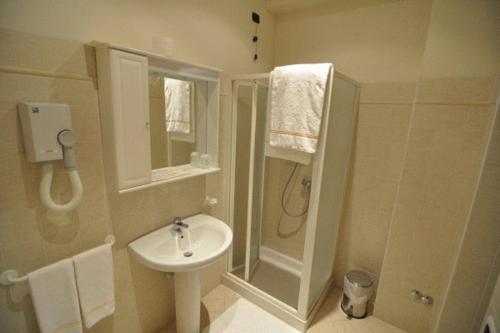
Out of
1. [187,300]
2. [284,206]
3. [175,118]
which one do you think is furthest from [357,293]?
[175,118]

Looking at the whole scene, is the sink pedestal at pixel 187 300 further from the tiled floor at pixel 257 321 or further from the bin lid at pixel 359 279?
the bin lid at pixel 359 279

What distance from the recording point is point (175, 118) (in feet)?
4.88

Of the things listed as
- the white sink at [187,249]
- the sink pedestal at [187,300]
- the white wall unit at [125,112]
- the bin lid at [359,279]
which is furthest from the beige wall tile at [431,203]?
the white wall unit at [125,112]

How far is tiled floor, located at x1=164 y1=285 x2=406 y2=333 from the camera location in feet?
5.65

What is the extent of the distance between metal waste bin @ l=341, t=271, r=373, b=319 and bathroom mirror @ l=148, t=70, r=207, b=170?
155 cm

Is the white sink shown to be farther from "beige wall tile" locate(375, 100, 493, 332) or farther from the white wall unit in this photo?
"beige wall tile" locate(375, 100, 493, 332)

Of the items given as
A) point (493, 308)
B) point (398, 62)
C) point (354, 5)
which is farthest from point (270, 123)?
point (493, 308)

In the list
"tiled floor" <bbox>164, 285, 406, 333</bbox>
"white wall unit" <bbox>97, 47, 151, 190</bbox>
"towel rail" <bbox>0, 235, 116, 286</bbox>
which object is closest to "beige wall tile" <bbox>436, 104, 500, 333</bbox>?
"tiled floor" <bbox>164, 285, 406, 333</bbox>

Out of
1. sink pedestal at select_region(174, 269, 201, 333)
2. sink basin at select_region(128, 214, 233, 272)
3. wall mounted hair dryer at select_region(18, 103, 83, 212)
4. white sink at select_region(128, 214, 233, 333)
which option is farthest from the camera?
sink pedestal at select_region(174, 269, 201, 333)

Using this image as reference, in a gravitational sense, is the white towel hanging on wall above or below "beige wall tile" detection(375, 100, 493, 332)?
above

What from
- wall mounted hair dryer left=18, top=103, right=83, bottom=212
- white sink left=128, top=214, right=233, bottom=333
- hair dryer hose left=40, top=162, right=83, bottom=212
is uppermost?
wall mounted hair dryer left=18, top=103, right=83, bottom=212

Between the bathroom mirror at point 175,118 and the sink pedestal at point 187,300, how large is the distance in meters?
0.71

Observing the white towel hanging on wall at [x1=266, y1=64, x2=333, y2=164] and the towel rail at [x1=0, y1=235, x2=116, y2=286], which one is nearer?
the towel rail at [x1=0, y1=235, x2=116, y2=286]

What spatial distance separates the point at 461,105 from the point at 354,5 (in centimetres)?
105
